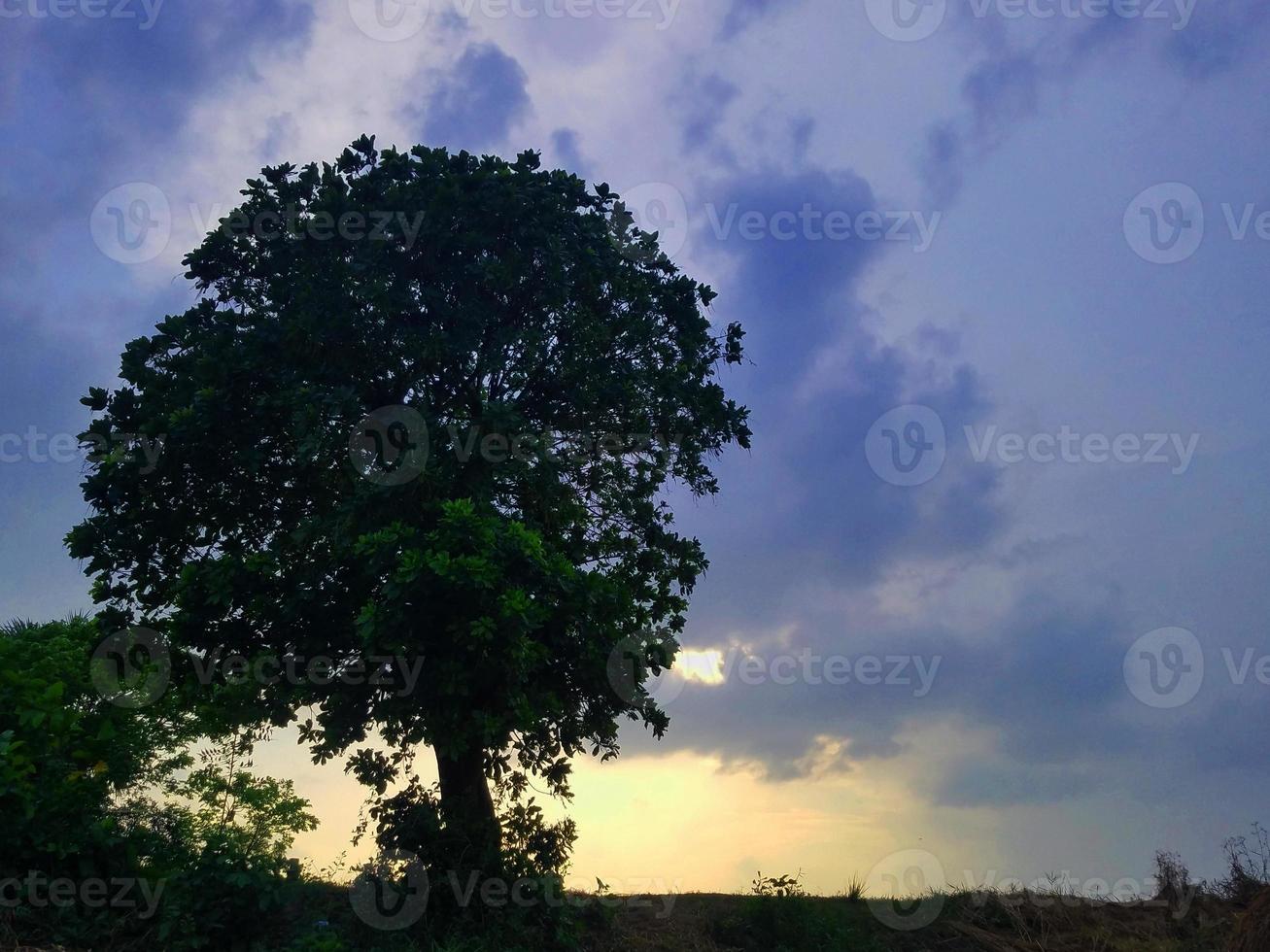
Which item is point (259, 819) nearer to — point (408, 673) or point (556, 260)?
point (408, 673)

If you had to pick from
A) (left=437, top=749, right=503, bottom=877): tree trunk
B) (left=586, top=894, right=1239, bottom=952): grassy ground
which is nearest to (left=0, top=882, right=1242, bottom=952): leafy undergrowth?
(left=586, top=894, right=1239, bottom=952): grassy ground

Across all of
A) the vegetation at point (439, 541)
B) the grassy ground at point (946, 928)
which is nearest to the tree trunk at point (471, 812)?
the vegetation at point (439, 541)

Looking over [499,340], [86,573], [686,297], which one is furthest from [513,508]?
[86,573]

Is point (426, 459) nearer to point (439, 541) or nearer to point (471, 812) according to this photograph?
point (439, 541)

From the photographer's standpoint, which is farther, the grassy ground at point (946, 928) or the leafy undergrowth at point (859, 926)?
the grassy ground at point (946, 928)

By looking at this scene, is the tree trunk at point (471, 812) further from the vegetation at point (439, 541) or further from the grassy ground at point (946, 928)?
the grassy ground at point (946, 928)

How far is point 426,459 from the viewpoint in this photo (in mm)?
17953

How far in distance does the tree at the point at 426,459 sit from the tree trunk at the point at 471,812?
0.06 m

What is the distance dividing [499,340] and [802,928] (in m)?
12.9

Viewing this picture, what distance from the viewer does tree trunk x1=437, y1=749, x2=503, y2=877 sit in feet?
57.4

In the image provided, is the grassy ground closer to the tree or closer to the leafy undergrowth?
the leafy undergrowth

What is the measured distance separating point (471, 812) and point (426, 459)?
6.57m

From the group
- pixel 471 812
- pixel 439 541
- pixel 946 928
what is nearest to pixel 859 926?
pixel 946 928

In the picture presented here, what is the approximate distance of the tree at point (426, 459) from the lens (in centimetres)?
1706
